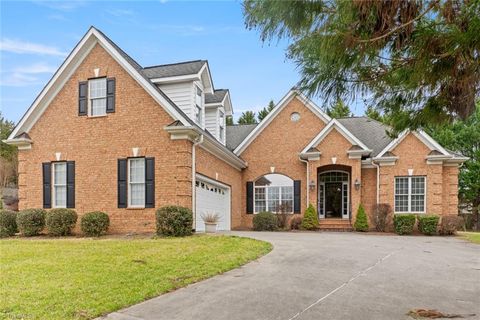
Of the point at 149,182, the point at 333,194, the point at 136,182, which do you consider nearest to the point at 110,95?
the point at 136,182

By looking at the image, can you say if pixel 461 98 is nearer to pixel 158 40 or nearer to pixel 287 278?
pixel 287 278

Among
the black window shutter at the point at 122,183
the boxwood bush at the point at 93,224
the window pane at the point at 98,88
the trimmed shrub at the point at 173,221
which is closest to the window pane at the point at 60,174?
the boxwood bush at the point at 93,224

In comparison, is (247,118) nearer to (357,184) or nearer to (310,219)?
(357,184)

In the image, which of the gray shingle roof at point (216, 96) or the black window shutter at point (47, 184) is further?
the gray shingle roof at point (216, 96)

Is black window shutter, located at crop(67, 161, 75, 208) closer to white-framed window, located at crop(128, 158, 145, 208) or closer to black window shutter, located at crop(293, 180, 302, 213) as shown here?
white-framed window, located at crop(128, 158, 145, 208)

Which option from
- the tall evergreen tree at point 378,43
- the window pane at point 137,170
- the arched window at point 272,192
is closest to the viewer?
the tall evergreen tree at point 378,43

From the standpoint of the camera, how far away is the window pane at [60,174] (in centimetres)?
1609

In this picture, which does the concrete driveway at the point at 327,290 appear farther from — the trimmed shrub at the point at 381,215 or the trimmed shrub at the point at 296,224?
the trimmed shrub at the point at 296,224

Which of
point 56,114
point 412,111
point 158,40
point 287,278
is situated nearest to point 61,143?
point 56,114

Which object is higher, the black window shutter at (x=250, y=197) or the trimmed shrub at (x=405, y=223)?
the black window shutter at (x=250, y=197)

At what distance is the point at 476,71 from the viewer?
13.9ft

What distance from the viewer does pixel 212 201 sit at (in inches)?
703

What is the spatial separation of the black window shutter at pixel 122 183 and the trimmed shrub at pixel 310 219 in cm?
958

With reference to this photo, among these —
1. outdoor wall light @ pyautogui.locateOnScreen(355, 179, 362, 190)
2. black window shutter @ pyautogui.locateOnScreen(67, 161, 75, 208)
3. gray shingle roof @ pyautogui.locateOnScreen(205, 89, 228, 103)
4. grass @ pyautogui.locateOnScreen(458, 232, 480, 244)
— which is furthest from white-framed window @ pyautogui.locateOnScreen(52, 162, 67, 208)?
grass @ pyautogui.locateOnScreen(458, 232, 480, 244)
